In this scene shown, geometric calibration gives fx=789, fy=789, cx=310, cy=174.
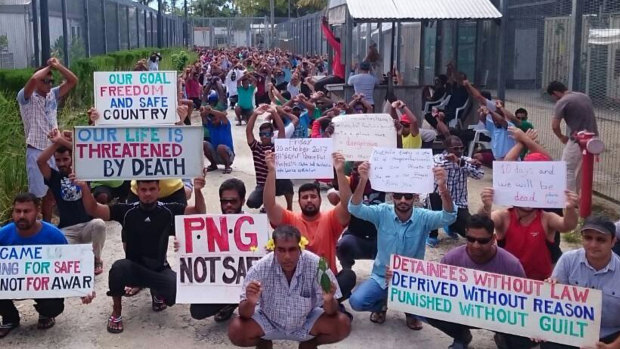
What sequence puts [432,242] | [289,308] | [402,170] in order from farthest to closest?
[432,242], [402,170], [289,308]

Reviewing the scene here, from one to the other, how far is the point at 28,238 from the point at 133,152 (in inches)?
41.2

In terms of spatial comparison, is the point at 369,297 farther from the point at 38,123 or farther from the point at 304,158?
the point at 38,123

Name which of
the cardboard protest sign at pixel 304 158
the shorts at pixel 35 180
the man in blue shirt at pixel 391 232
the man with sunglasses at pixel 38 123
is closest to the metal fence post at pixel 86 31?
the man with sunglasses at pixel 38 123

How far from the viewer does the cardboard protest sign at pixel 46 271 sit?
19.5 ft

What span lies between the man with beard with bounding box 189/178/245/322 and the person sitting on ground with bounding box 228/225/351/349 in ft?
2.92

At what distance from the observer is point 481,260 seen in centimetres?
561

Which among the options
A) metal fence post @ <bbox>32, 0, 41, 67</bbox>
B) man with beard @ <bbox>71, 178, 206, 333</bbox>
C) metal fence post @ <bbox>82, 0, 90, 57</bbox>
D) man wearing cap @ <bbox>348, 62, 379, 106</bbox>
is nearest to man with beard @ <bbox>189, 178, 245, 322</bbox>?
man with beard @ <bbox>71, 178, 206, 333</bbox>

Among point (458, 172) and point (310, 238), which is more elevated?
point (458, 172)

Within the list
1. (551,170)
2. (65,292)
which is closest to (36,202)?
(65,292)

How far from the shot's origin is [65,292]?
6.00 meters

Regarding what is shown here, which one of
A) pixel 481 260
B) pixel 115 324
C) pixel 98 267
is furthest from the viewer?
pixel 98 267

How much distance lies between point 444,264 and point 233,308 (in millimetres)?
1889

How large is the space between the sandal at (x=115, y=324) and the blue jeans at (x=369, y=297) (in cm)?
184

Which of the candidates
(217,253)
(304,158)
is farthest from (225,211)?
(304,158)
